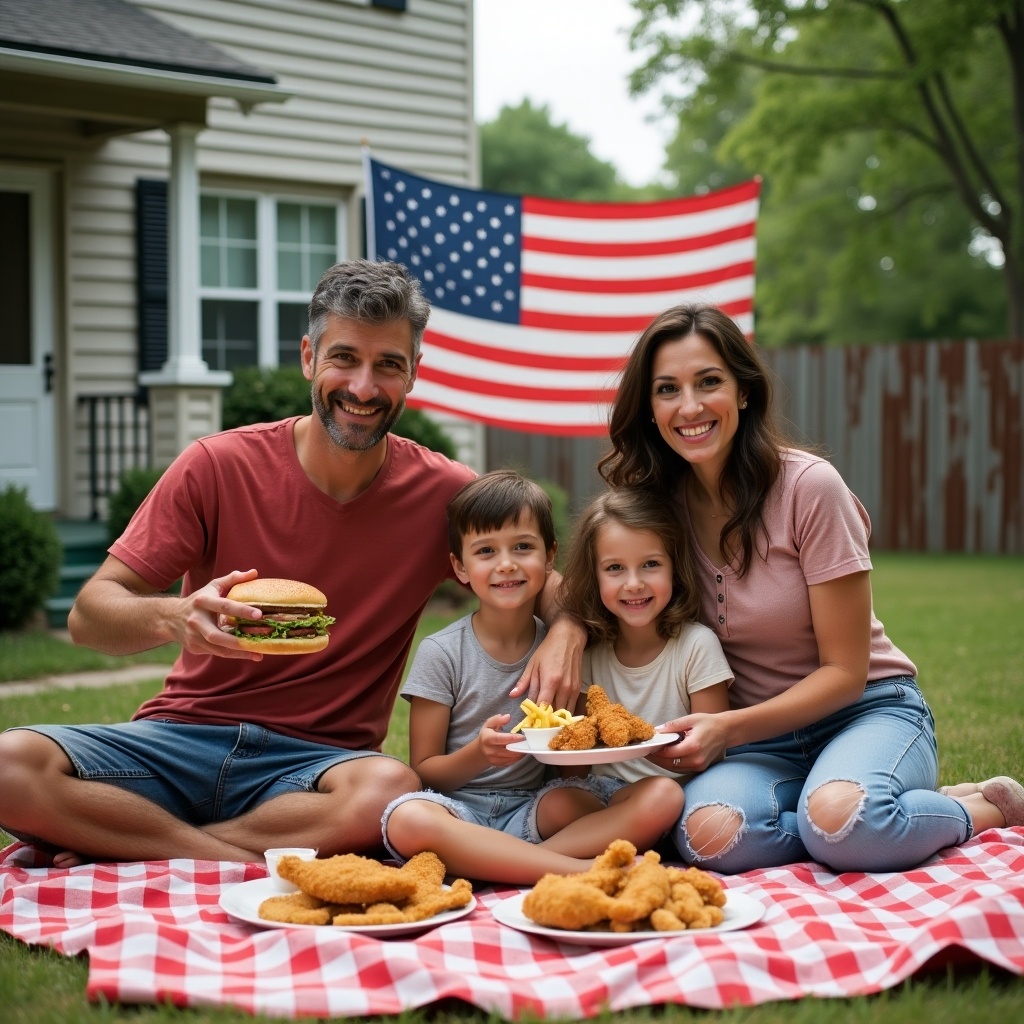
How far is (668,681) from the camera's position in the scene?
151 inches

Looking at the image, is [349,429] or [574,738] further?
[349,429]

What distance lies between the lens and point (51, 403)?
34.7ft

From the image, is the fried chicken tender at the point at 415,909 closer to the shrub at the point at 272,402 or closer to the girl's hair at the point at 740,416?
the girl's hair at the point at 740,416

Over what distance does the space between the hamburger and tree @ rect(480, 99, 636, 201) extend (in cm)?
4878

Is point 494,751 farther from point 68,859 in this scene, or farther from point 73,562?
A: point 73,562

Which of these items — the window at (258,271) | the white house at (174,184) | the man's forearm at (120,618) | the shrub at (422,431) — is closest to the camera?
the man's forearm at (120,618)

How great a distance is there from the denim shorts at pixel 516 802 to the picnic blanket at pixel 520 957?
0.43 meters

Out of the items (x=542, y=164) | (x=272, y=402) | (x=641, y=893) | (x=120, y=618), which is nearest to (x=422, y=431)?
(x=272, y=402)

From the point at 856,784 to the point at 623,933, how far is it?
881mm

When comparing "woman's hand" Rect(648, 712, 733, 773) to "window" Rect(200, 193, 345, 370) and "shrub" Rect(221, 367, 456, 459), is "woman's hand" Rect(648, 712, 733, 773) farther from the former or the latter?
"window" Rect(200, 193, 345, 370)

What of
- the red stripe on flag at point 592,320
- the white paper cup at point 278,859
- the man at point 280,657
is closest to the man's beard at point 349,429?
the man at point 280,657

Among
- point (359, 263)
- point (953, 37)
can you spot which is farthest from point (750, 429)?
point (953, 37)

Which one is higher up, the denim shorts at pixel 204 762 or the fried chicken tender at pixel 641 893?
the denim shorts at pixel 204 762

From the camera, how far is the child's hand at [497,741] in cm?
349
